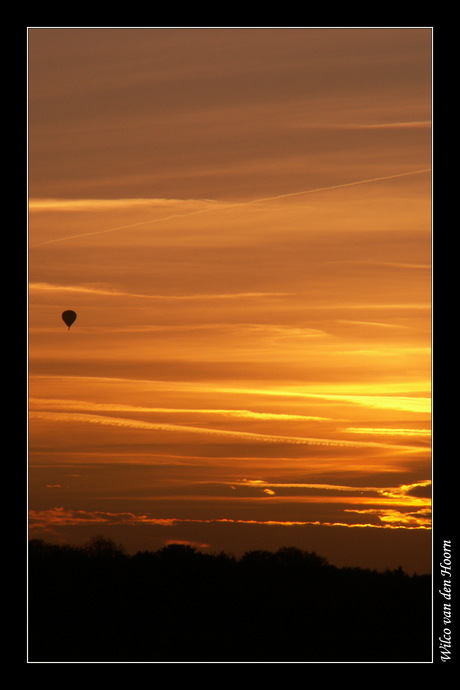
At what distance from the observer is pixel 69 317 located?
3122cm

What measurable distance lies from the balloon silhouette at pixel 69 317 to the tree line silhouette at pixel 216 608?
37.0 ft

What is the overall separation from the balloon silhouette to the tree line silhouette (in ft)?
37.0

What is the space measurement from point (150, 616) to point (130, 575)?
324cm

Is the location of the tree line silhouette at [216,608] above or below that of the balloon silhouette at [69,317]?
below

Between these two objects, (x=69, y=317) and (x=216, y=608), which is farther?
(x=216, y=608)

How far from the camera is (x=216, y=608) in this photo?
1341 inches

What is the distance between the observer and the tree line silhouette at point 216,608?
100 ft

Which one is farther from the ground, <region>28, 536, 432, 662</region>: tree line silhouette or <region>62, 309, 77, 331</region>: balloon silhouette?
Result: <region>62, 309, 77, 331</region>: balloon silhouette

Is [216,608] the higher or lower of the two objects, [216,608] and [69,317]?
the lower

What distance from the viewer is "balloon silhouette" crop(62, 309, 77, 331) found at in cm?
3069

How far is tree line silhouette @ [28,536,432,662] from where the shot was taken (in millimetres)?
30594

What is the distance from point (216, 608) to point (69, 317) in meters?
14.5
